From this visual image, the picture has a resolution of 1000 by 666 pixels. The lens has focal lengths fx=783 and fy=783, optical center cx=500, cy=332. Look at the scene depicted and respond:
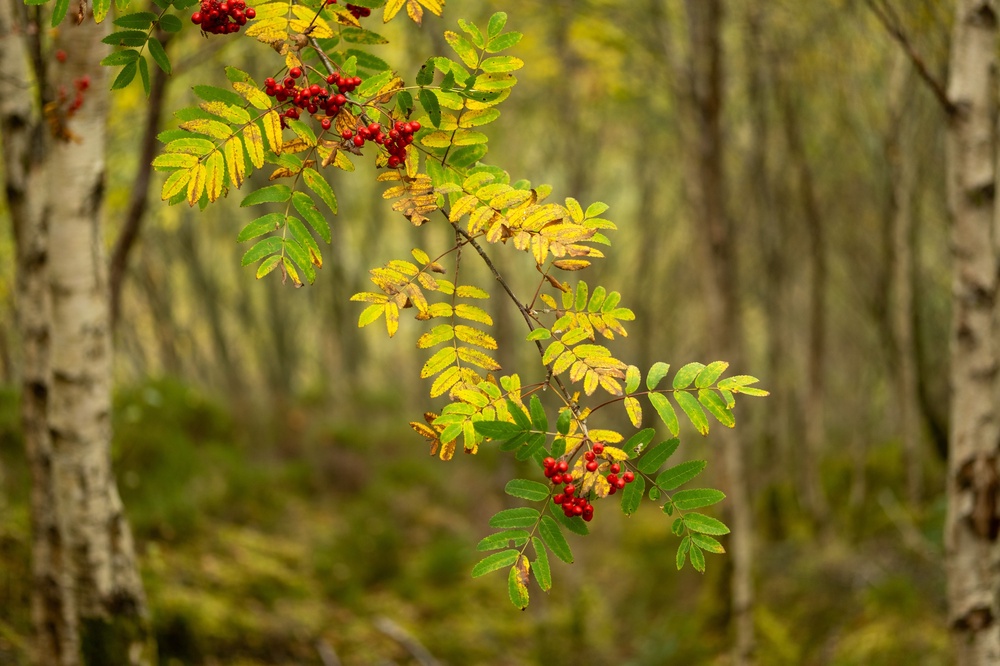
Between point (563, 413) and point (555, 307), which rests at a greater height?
point (555, 307)

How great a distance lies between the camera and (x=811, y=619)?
683 centimetres

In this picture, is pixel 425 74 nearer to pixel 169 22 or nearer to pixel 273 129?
pixel 273 129

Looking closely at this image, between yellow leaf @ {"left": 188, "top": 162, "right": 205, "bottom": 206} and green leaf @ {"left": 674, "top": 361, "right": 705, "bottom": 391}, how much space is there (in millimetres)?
931

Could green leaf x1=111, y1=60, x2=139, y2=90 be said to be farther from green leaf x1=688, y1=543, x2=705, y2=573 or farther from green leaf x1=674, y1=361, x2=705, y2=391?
green leaf x1=688, y1=543, x2=705, y2=573

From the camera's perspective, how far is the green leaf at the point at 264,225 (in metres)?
1.39

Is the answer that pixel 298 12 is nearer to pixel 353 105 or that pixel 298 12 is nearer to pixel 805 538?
pixel 353 105

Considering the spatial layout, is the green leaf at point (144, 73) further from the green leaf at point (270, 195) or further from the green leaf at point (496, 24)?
the green leaf at point (496, 24)

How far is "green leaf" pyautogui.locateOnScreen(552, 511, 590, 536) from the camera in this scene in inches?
53.5

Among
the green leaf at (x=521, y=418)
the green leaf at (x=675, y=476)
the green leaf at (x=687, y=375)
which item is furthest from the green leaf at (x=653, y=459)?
the green leaf at (x=521, y=418)

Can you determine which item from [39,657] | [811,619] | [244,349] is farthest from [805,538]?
[244,349]

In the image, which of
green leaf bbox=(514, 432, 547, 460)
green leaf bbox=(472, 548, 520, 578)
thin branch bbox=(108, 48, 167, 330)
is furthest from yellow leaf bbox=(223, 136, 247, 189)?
thin branch bbox=(108, 48, 167, 330)

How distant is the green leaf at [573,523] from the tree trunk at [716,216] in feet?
12.4

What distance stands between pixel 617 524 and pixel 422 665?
723 centimetres

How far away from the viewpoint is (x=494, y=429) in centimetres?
135
